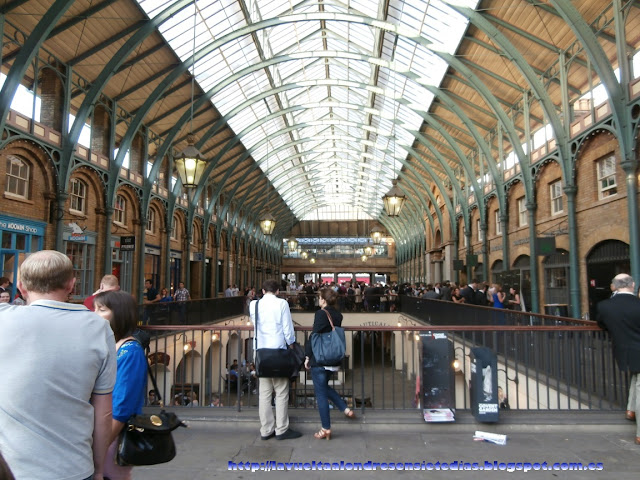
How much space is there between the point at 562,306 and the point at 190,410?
38.0 ft

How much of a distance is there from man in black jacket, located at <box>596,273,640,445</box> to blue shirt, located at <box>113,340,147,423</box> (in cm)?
495

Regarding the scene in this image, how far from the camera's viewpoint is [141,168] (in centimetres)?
1928

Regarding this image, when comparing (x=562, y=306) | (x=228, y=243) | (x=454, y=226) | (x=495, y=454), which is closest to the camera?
(x=495, y=454)

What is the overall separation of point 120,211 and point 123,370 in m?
16.8

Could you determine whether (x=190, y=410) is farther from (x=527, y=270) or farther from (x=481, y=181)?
(x=481, y=181)

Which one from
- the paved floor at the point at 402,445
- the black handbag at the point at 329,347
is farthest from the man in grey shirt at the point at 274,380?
the black handbag at the point at 329,347

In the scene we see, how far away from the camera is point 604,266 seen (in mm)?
12414

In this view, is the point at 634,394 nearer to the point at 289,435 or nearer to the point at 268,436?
the point at 289,435

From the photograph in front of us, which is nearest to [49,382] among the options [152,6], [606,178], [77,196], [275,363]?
[275,363]

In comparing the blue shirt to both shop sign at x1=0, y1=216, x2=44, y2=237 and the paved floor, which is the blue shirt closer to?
the paved floor

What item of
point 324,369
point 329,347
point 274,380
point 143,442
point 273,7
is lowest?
point 274,380

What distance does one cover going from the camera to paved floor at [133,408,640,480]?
13.6 feet

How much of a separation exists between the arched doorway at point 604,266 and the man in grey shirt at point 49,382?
41.8ft

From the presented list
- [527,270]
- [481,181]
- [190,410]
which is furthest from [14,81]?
[481,181]
